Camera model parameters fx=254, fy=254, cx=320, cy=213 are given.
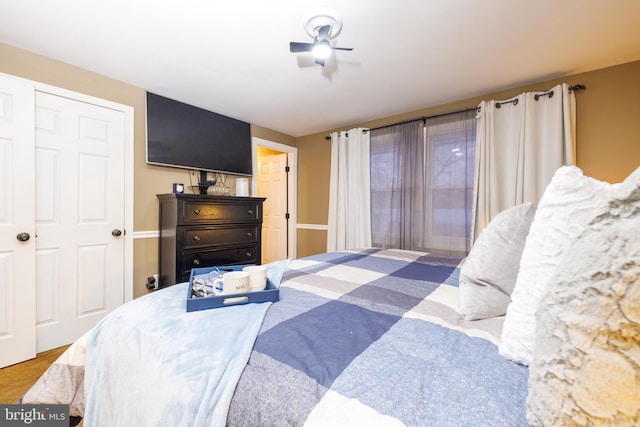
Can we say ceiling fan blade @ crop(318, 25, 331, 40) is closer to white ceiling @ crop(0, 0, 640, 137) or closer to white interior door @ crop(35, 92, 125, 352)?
white ceiling @ crop(0, 0, 640, 137)

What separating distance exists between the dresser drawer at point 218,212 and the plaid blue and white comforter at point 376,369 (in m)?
1.88

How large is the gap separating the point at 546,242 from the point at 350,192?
10.3ft

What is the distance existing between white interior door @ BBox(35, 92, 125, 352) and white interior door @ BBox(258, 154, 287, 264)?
229 centimetres

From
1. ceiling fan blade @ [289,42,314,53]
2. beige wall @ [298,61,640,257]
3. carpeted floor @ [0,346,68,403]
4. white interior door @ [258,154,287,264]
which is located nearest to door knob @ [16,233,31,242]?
carpeted floor @ [0,346,68,403]

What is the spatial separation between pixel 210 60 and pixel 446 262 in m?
2.54

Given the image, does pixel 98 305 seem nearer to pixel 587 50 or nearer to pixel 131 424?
pixel 131 424

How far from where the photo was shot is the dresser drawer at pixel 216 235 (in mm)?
2520

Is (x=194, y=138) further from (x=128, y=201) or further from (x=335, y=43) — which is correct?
(x=335, y=43)

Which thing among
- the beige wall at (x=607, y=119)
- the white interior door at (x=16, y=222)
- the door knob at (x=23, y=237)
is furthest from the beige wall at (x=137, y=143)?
the beige wall at (x=607, y=119)

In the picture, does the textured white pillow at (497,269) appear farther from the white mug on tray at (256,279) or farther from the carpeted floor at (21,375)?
the carpeted floor at (21,375)

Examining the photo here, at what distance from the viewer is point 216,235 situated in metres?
2.75

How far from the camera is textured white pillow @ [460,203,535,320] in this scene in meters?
0.87

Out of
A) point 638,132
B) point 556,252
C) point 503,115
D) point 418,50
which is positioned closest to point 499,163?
point 503,115

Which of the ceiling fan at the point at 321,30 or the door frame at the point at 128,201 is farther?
the door frame at the point at 128,201
